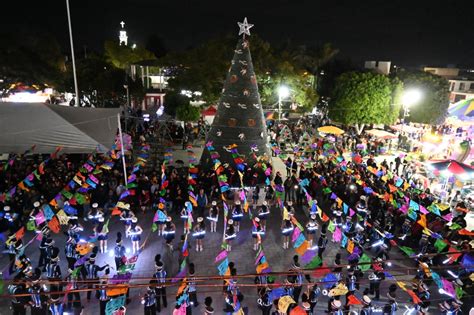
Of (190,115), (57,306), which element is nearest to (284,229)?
(57,306)

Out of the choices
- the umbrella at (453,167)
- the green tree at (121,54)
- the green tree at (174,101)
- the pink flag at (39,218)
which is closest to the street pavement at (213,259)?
the pink flag at (39,218)

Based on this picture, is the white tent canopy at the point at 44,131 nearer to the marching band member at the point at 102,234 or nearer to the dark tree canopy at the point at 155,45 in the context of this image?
the marching band member at the point at 102,234

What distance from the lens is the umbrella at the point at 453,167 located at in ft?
48.0

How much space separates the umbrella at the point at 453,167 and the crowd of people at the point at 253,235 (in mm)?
1743

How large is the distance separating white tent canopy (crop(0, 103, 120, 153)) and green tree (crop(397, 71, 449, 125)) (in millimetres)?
30393

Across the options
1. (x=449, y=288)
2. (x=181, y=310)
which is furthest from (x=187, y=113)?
(x=449, y=288)

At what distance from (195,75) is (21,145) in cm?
1439

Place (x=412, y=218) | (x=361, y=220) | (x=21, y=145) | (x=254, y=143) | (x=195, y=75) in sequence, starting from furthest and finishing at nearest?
1. (x=195, y=75)
2. (x=254, y=143)
3. (x=21, y=145)
4. (x=361, y=220)
5. (x=412, y=218)

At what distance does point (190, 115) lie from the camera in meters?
26.1

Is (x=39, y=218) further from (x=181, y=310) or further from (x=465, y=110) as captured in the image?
(x=465, y=110)

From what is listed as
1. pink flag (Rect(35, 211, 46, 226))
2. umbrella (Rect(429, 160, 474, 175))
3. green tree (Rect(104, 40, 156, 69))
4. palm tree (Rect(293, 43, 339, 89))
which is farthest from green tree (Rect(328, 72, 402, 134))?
green tree (Rect(104, 40, 156, 69))

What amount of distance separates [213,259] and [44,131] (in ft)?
30.4

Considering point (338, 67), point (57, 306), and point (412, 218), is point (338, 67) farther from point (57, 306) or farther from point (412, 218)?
point (57, 306)

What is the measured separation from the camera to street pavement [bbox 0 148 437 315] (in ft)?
30.9
